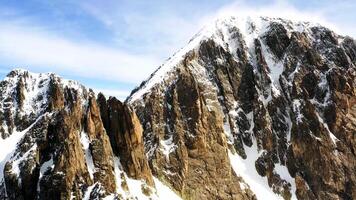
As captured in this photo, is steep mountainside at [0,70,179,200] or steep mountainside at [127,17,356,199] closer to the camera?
steep mountainside at [0,70,179,200]

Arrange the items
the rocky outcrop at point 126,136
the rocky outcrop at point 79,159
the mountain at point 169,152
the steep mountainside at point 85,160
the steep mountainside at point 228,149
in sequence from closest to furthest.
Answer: the rocky outcrop at point 79,159
the steep mountainside at point 85,160
the mountain at point 169,152
the rocky outcrop at point 126,136
the steep mountainside at point 228,149

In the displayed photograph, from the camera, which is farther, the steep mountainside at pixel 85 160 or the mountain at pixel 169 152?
the mountain at pixel 169 152

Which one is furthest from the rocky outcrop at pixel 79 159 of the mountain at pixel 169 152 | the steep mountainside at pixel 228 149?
the steep mountainside at pixel 228 149

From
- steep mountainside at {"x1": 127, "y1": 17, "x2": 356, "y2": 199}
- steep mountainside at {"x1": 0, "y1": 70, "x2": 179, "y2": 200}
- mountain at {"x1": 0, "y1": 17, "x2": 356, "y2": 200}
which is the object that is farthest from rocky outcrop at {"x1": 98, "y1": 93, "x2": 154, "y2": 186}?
steep mountainside at {"x1": 127, "y1": 17, "x2": 356, "y2": 199}

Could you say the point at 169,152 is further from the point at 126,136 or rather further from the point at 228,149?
the point at 228,149

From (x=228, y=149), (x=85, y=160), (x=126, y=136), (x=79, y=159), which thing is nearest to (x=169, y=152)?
(x=126, y=136)

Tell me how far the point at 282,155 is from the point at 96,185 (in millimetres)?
75739

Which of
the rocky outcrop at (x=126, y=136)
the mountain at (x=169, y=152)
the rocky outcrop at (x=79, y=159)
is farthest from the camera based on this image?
the rocky outcrop at (x=126, y=136)

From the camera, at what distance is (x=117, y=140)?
158625 millimetres

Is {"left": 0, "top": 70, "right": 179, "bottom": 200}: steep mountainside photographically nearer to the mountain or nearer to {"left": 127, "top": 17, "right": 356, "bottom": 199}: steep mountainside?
the mountain

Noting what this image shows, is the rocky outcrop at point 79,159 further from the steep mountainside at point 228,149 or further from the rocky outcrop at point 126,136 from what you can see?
the steep mountainside at point 228,149

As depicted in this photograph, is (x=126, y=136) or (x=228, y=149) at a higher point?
(x=228, y=149)

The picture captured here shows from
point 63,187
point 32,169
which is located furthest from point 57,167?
point 32,169

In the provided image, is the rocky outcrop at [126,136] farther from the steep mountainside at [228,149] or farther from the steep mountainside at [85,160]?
the steep mountainside at [228,149]
